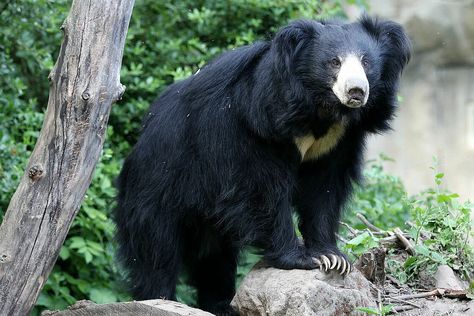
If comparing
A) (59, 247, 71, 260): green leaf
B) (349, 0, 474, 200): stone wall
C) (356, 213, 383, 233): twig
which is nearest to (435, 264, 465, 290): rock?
(356, 213, 383, 233): twig

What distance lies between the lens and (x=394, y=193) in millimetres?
7336

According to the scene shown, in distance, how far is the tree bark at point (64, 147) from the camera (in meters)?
3.92

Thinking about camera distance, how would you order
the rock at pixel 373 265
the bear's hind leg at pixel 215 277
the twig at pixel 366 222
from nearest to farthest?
the rock at pixel 373 265, the twig at pixel 366 222, the bear's hind leg at pixel 215 277

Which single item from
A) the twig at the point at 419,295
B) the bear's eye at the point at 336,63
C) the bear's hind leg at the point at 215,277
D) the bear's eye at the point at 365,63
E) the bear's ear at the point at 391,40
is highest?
the bear's ear at the point at 391,40

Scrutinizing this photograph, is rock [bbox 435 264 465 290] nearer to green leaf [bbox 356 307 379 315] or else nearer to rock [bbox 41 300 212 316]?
green leaf [bbox 356 307 379 315]

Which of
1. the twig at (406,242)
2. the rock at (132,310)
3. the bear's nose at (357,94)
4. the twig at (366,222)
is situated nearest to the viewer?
the rock at (132,310)

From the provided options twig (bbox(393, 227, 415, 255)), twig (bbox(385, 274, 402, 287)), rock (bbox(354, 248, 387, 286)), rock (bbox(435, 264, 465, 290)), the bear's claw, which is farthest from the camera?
twig (bbox(393, 227, 415, 255))

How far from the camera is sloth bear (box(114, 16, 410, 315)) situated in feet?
14.6

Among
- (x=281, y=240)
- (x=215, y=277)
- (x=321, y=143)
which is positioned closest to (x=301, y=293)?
(x=281, y=240)

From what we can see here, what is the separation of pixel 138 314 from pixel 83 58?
3.68ft

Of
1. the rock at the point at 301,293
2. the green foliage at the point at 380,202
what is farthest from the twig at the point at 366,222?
the green foliage at the point at 380,202

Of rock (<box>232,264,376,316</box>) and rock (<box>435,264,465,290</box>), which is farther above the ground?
rock (<box>435,264,465,290</box>)

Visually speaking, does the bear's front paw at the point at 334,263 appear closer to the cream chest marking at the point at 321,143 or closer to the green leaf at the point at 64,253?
the cream chest marking at the point at 321,143

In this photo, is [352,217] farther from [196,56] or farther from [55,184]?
[55,184]
